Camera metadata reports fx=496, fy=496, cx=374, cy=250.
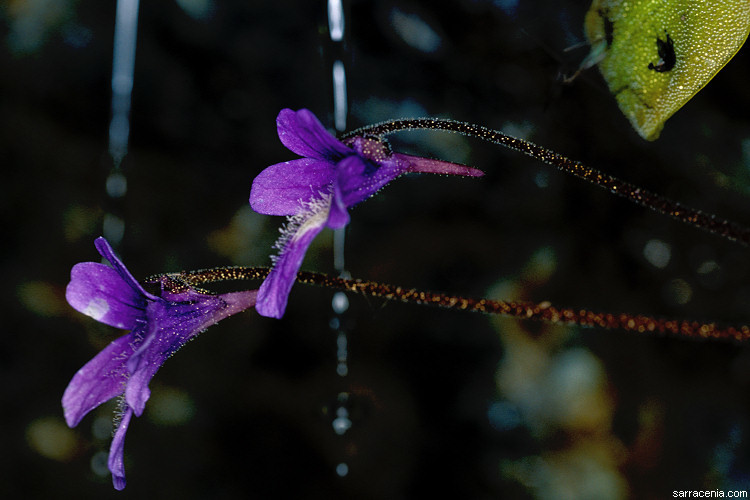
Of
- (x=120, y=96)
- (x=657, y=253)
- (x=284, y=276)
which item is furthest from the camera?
(x=120, y=96)

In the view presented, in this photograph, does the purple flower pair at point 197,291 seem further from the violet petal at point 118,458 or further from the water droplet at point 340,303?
the water droplet at point 340,303

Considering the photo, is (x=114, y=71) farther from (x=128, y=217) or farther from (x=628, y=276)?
(x=628, y=276)

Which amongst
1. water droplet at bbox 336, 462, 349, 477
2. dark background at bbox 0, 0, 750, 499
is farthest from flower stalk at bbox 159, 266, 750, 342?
water droplet at bbox 336, 462, 349, 477

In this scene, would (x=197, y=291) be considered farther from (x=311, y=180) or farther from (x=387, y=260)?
(x=387, y=260)

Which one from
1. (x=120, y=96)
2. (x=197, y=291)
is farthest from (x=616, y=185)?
(x=120, y=96)

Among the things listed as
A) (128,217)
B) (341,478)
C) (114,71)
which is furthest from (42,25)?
(341,478)
